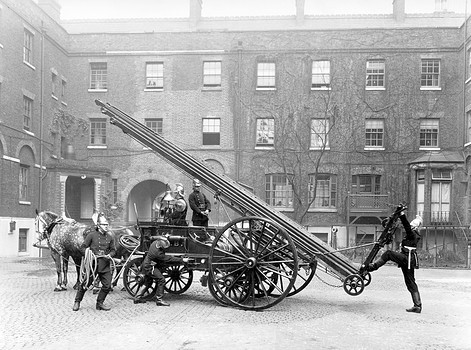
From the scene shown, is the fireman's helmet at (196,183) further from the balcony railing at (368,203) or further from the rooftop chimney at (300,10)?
the rooftop chimney at (300,10)

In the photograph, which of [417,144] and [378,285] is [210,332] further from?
[417,144]

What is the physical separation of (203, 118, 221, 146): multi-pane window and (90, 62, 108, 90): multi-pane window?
6.41m

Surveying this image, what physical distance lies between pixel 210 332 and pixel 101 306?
9.16 ft

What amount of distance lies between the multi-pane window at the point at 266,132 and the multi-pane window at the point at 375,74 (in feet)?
19.1

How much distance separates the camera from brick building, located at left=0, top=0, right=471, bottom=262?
28625mm

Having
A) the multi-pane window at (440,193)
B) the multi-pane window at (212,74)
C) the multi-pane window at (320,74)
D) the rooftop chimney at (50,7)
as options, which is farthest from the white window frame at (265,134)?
the rooftop chimney at (50,7)

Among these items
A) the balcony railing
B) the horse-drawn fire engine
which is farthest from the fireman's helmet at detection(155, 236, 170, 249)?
the balcony railing

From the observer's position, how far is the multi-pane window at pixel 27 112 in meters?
25.8

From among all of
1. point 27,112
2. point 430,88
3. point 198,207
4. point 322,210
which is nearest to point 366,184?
point 322,210

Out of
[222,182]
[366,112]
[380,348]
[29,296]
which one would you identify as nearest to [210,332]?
[380,348]

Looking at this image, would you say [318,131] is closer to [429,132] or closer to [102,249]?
[429,132]

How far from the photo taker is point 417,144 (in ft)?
96.8

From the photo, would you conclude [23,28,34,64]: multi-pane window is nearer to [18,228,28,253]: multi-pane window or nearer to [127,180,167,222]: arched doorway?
[18,228,28,253]: multi-pane window

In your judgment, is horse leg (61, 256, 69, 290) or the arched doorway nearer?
horse leg (61, 256, 69, 290)
